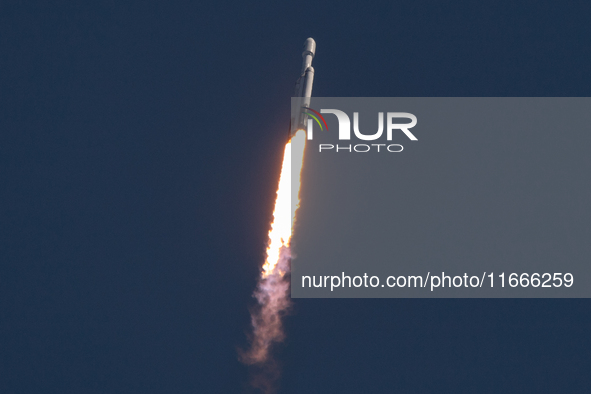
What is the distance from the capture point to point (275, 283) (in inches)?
2061

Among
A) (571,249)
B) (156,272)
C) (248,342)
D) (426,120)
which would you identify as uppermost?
(426,120)

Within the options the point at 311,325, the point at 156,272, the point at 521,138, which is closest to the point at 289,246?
the point at 311,325

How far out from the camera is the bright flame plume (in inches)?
1994

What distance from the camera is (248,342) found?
168ft

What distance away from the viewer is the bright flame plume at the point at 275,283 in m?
50.7

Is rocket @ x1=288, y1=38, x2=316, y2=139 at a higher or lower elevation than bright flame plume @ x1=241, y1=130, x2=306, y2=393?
higher

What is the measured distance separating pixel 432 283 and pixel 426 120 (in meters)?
16.3

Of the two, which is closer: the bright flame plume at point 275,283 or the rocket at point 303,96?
the rocket at point 303,96

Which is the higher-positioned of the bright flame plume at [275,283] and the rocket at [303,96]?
the rocket at [303,96]

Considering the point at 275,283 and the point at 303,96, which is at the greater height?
the point at 303,96

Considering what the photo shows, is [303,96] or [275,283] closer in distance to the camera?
[303,96]

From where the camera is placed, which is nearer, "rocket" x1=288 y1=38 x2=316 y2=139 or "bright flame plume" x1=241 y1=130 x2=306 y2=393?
"rocket" x1=288 y1=38 x2=316 y2=139

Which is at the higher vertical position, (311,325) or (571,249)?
(571,249)

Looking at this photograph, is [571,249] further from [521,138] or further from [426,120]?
[426,120]
